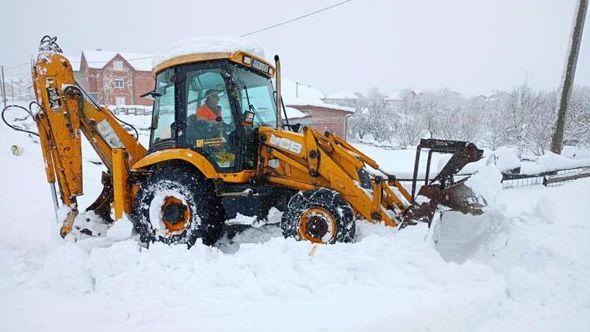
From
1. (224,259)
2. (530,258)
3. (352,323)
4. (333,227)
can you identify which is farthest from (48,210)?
(530,258)

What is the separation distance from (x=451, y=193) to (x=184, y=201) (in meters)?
3.13

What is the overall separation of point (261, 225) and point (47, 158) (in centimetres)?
293

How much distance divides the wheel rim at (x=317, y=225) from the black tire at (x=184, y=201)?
1.19m

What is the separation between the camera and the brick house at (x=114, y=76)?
1624 inches

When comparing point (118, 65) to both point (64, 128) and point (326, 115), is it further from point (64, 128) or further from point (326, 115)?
point (64, 128)

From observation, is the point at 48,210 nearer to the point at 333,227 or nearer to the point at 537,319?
the point at 333,227

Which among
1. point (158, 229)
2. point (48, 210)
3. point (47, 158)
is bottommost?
point (48, 210)

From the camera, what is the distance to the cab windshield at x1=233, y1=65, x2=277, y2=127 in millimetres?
4902

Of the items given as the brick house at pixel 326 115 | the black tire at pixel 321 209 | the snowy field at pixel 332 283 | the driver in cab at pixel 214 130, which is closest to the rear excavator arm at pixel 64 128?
the snowy field at pixel 332 283

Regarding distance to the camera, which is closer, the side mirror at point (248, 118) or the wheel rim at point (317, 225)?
the wheel rim at point (317, 225)

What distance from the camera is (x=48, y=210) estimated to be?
7000mm

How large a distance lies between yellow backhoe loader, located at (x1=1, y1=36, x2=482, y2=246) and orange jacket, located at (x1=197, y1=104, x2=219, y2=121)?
13 millimetres

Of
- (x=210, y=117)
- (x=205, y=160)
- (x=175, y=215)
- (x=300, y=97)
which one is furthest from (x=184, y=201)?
(x=300, y=97)

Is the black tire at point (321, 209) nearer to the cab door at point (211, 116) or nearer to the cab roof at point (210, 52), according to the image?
the cab door at point (211, 116)
